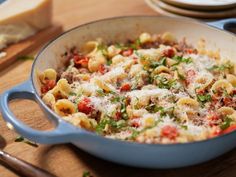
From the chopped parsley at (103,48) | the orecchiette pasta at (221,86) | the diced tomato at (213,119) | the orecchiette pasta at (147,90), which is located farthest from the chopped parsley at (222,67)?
the chopped parsley at (103,48)

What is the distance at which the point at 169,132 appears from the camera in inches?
40.0

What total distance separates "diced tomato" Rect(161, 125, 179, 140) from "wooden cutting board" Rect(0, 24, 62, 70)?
76cm

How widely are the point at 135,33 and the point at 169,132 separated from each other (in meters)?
0.66

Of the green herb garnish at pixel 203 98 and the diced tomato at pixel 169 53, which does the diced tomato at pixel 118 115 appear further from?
A: the diced tomato at pixel 169 53

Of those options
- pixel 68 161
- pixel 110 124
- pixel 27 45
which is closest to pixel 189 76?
pixel 110 124

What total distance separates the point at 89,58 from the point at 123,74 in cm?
18

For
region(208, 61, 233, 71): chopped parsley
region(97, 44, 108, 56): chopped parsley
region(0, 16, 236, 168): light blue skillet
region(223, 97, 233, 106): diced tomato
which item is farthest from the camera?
region(97, 44, 108, 56): chopped parsley

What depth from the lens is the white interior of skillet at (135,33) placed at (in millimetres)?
Result: 1426

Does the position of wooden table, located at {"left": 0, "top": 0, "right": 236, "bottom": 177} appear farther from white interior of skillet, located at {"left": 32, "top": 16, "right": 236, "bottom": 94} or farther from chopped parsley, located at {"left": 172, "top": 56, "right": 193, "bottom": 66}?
chopped parsley, located at {"left": 172, "top": 56, "right": 193, "bottom": 66}

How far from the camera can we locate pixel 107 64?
1.44 m

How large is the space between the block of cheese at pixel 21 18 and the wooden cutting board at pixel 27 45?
0.02 metres

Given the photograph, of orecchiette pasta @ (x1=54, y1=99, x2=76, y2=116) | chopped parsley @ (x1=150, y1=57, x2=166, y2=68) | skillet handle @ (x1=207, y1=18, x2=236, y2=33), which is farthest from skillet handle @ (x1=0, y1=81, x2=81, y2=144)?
skillet handle @ (x1=207, y1=18, x2=236, y2=33)

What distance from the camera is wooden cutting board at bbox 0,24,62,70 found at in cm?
158

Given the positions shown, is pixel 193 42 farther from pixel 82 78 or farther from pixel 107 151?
pixel 107 151
